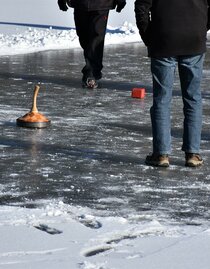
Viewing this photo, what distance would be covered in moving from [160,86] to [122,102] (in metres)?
3.93

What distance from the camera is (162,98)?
877cm

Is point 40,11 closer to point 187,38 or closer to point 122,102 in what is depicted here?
point 122,102

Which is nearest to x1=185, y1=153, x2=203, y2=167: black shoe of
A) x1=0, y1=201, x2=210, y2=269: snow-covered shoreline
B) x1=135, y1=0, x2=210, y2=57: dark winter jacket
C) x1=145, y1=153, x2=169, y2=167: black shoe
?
x1=145, y1=153, x2=169, y2=167: black shoe

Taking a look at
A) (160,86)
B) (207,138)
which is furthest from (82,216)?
(207,138)

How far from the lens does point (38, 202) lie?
7.51 meters

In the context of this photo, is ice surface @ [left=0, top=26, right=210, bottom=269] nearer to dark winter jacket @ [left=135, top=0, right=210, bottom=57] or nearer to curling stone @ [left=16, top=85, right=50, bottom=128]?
curling stone @ [left=16, top=85, right=50, bottom=128]

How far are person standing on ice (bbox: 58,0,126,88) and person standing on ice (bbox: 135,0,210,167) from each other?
5034 millimetres

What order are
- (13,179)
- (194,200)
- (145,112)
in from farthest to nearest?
(145,112) → (13,179) → (194,200)

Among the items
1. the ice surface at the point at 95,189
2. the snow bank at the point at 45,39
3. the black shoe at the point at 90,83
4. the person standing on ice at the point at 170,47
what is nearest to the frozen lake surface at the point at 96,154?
the ice surface at the point at 95,189

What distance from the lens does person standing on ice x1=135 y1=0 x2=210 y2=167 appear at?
28.3ft

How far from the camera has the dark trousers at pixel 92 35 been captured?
13.9 m

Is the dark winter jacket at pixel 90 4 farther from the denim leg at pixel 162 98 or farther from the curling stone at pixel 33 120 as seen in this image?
the denim leg at pixel 162 98

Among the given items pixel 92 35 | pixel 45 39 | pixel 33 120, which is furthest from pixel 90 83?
pixel 45 39

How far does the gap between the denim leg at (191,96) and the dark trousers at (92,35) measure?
506 cm
